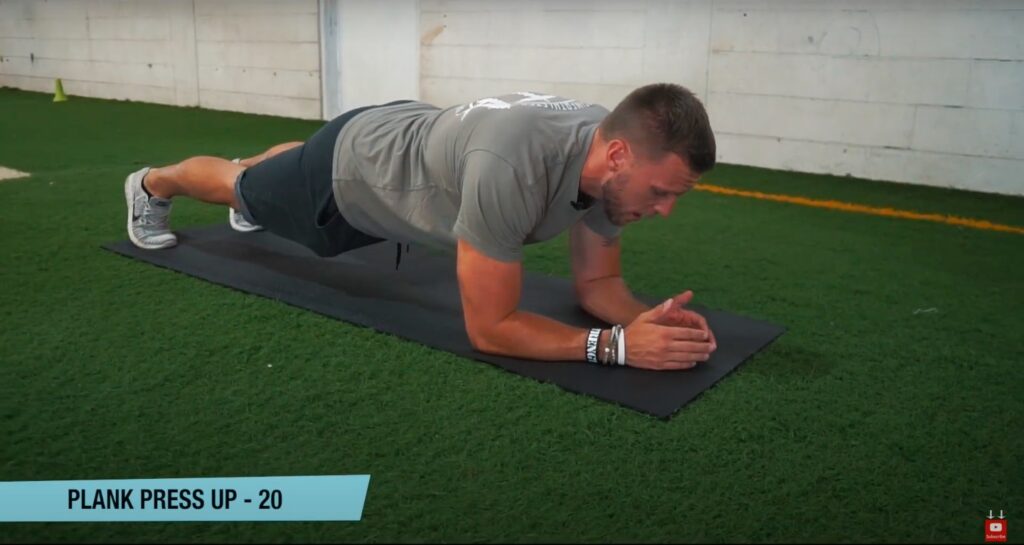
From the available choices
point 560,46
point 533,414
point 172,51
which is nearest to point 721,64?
point 560,46

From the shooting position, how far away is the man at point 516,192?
1823 mm

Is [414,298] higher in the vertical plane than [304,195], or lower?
lower

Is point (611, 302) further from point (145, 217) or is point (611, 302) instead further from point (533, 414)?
point (145, 217)

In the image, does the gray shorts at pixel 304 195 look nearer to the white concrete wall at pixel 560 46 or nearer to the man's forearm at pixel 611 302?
the man's forearm at pixel 611 302

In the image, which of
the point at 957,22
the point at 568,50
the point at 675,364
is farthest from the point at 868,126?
the point at 675,364

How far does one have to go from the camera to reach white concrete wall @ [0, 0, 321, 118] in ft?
24.9

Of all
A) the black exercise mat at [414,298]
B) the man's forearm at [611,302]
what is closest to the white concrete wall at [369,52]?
the black exercise mat at [414,298]

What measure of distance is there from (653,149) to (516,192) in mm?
315

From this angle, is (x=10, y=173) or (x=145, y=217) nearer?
(x=145, y=217)

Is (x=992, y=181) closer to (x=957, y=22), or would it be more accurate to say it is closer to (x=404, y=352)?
(x=957, y=22)

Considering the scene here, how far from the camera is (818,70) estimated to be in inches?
191

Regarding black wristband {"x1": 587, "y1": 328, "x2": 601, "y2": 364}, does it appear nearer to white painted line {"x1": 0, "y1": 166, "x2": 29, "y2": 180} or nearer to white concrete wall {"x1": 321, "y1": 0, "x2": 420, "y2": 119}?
white painted line {"x1": 0, "y1": 166, "x2": 29, "y2": 180}

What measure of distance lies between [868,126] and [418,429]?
13.0ft

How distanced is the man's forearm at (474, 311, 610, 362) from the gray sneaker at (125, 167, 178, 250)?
1474 millimetres
